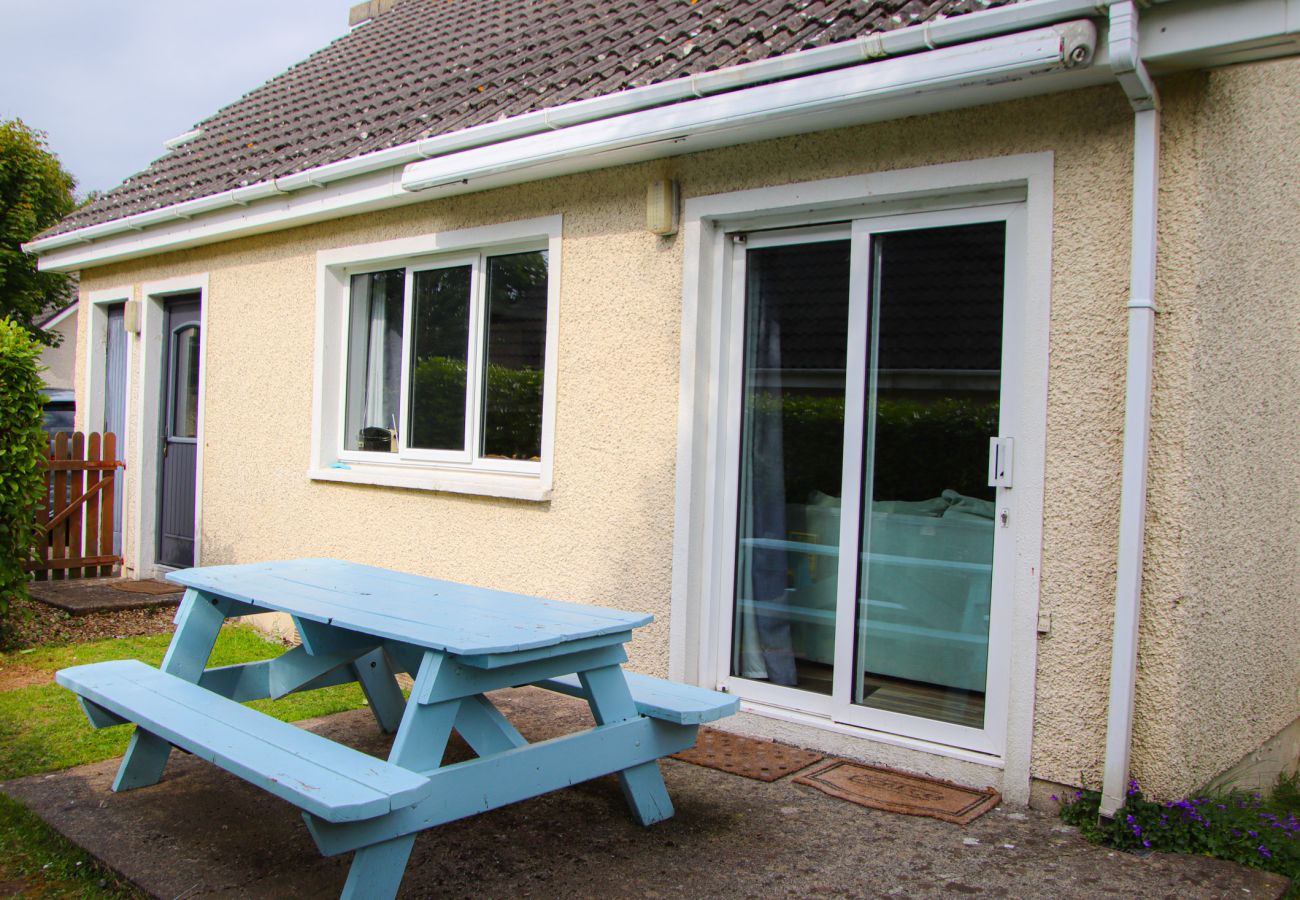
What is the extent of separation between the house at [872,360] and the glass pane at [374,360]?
0.03 m

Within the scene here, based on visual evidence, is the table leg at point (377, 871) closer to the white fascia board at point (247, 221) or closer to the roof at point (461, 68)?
the roof at point (461, 68)

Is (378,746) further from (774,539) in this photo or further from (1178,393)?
(1178,393)

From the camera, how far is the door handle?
3934mm

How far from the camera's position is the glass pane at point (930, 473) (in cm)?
409

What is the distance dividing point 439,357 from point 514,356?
30.2 inches

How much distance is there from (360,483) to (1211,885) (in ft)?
16.7

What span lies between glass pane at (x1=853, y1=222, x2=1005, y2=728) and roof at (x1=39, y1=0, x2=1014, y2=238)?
99 centimetres

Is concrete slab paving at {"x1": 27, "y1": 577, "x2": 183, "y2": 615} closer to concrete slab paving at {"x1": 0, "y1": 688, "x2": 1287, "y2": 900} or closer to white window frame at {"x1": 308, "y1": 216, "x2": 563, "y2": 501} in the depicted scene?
white window frame at {"x1": 308, "y1": 216, "x2": 563, "y2": 501}

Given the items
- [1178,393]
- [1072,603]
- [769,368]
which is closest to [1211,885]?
[1072,603]

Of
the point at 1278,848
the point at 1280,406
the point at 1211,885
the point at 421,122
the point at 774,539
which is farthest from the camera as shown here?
the point at 421,122

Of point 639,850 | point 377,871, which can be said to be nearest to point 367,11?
point 639,850

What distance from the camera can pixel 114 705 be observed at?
341 centimetres

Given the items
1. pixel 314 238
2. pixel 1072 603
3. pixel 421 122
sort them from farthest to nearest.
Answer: pixel 314 238 < pixel 421 122 < pixel 1072 603

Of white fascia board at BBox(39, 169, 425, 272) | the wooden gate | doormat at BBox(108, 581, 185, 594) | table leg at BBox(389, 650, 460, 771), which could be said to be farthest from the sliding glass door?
the wooden gate
